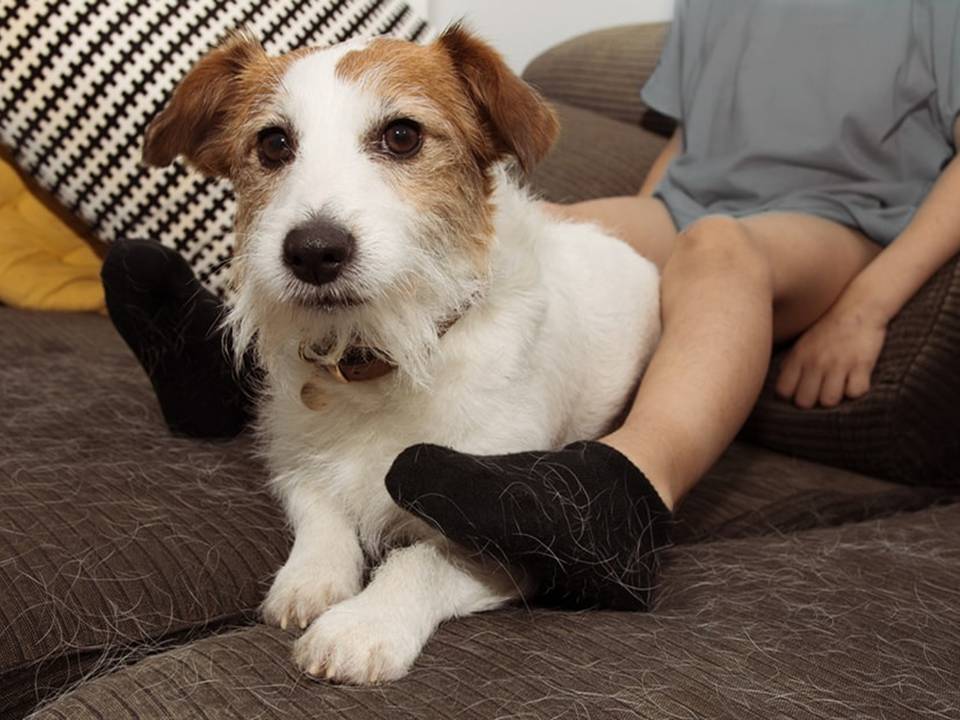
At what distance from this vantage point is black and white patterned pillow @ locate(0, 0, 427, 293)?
169 cm

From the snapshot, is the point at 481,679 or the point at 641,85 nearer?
the point at 481,679

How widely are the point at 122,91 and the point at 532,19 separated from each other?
1.38 m

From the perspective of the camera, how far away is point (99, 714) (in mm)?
763

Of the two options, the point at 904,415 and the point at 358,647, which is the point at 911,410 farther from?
the point at 358,647

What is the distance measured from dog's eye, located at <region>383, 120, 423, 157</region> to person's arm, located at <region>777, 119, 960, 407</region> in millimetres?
764

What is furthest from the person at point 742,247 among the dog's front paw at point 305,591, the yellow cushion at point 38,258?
the yellow cushion at point 38,258

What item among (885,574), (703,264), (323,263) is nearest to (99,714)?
(323,263)

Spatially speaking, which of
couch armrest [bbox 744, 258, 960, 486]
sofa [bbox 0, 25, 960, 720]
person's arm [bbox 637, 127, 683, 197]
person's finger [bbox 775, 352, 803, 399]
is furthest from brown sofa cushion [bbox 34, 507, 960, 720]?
person's arm [bbox 637, 127, 683, 197]

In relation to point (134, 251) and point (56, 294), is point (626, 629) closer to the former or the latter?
point (134, 251)

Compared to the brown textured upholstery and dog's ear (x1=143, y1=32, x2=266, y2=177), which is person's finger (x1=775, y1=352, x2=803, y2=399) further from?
dog's ear (x1=143, y1=32, x2=266, y2=177)

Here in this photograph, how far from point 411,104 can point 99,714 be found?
1.99 feet

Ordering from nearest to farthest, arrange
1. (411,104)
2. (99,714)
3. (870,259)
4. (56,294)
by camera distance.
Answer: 1. (99,714)
2. (411,104)
3. (870,259)
4. (56,294)

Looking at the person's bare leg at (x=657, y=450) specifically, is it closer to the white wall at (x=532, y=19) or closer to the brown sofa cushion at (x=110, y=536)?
the brown sofa cushion at (x=110, y=536)

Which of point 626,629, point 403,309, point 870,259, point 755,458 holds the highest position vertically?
point 403,309
